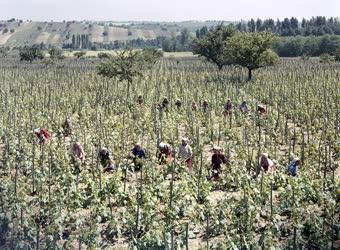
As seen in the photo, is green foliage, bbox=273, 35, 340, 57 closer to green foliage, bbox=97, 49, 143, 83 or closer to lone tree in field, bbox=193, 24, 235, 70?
lone tree in field, bbox=193, 24, 235, 70

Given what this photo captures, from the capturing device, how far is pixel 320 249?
8.96 m

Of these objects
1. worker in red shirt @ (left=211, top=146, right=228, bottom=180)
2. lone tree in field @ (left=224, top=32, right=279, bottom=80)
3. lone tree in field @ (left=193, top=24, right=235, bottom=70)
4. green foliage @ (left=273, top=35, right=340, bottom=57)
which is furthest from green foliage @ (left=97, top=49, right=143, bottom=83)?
green foliage @ (left=273, top=35, right=340, bottom=57)

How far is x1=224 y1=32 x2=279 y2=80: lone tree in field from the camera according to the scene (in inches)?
1410

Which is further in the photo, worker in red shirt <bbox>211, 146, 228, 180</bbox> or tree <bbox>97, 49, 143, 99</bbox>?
tree <bbox>97, 49, 143, 99</bbox>

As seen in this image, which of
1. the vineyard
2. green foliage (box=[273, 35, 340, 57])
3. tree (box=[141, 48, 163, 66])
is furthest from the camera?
green foliage (box=[273, 35, 340, 57])

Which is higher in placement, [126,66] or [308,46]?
[308,46]

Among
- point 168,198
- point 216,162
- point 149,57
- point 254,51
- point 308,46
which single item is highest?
point 254,51

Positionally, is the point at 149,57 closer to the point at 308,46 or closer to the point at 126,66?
the point at 126,66

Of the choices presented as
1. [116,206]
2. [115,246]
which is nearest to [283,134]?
[116,206]

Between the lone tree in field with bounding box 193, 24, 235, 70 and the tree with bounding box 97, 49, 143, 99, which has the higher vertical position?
the lone tree in field with bounding box 193, 24, 235, 70

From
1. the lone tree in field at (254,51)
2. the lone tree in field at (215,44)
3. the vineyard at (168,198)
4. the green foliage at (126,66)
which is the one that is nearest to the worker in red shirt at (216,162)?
the vineyard at (168,198)

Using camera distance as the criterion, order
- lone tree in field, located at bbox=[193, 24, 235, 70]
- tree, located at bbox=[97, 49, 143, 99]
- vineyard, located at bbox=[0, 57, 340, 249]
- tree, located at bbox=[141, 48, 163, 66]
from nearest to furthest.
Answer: vineyard, located at bbox=[0, 57, 340, 249]
tree, located at bbox=[97, 49, 143, 99]
tree, located at bbox=[141, 48, 163, 66]
lone tree in field, located at bbox=[193, 24, 235, 70]

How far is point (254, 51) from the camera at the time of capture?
35.8 metres

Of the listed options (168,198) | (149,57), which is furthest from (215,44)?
(168,198)
